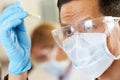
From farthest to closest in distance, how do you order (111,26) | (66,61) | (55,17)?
(55,17) → (66,61) → (111,26)

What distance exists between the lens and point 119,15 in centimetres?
130

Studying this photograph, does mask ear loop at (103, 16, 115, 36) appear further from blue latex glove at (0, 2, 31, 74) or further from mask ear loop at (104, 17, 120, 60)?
blue latex glove at (0, 2, 31, 74)

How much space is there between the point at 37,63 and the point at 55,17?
588 millimetres

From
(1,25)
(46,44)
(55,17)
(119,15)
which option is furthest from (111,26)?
(55,17)

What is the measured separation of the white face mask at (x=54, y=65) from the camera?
2.22 metres

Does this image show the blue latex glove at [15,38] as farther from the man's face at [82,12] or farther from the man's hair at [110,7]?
the man's hair at [110,7]

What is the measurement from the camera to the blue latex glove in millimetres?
1368

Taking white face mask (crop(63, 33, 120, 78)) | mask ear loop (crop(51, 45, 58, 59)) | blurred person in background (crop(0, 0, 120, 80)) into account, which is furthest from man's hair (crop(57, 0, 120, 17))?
mask ear loop (crop(51, 45, 58, 59))

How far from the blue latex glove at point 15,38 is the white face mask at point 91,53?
0.26m

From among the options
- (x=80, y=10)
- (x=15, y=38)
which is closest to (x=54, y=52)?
(x=15, y=38)

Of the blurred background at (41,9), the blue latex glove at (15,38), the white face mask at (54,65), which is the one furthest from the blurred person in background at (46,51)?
the blue latex glove at (15,38)

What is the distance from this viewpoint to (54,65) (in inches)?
93.0

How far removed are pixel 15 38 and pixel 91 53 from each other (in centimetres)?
41

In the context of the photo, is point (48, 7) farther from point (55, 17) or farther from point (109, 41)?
point (109, 41)
